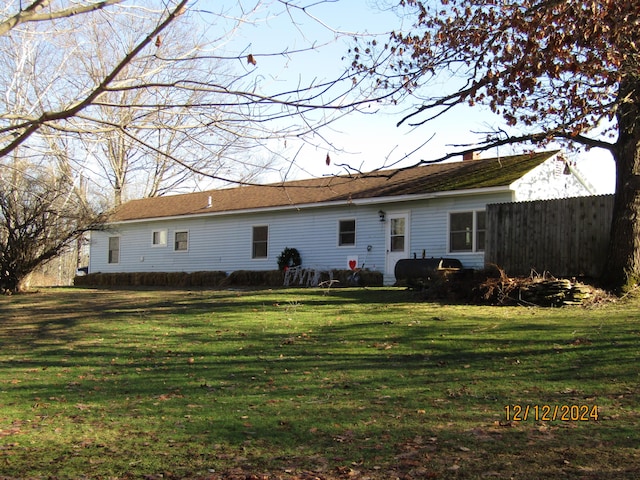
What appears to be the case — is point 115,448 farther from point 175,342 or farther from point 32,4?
point 175,342

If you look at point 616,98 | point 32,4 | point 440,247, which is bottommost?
point 440,247

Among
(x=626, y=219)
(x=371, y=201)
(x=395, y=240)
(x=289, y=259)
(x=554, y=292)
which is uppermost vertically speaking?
(x=371, y=201)

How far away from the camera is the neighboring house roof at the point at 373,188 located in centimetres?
1967

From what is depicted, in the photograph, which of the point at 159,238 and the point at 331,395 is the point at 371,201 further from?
the point at 331,395

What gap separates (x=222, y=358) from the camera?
29.5 ft

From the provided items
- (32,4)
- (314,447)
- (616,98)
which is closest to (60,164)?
(32,4)

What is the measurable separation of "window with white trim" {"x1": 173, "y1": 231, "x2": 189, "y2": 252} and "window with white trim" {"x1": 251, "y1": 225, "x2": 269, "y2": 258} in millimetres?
3917

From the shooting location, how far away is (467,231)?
19531 millimetres

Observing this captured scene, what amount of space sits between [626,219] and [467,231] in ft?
23.3

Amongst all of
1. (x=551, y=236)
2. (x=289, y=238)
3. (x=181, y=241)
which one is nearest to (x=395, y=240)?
(x=289, y=238)

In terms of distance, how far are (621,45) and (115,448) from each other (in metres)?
8.58
